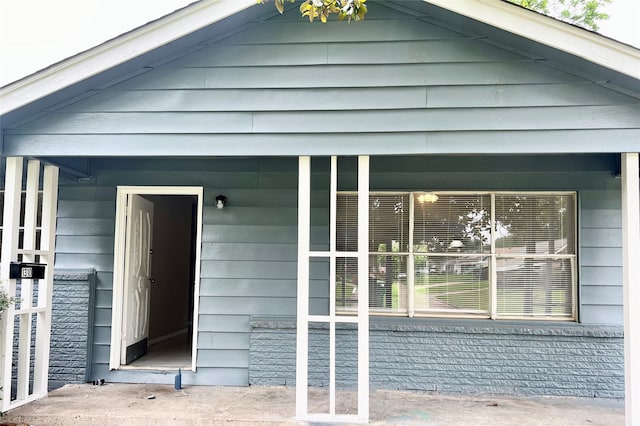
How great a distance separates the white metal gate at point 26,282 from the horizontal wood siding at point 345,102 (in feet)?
1.39

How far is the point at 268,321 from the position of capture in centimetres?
466

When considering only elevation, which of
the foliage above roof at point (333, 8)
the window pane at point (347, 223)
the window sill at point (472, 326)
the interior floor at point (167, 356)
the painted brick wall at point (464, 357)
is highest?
the foliage above roof at point (333, 8)

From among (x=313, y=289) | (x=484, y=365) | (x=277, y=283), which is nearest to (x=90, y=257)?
(x=277, y=283)

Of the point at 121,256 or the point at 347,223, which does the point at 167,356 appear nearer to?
the point at 121,256

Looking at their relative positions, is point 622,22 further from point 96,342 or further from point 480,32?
point 96,342

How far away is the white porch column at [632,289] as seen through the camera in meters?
3.34

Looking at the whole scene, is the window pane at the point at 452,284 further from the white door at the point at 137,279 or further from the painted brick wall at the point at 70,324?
the painted brick wall at the point at 70,324

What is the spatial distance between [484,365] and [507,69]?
2781 mm

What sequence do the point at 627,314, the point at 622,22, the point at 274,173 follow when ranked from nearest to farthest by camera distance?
1. the point at 627,314
2. the point at 274,173
3. the point at 622,22

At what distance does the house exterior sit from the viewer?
3.49 m

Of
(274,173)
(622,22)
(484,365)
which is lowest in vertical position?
(484,365)

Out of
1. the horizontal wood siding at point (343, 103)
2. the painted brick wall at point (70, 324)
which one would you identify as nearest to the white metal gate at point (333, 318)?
the horizontal wood siding at point (343, 103)

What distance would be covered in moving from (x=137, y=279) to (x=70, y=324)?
0.83m

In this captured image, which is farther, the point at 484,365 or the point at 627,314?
the point at 484,365
